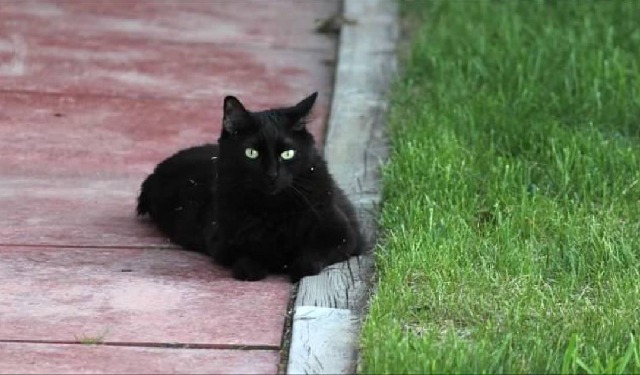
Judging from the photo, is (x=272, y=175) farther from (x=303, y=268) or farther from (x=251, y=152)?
(x=303, y=268)

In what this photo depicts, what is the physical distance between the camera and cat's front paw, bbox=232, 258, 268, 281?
18.5 ft

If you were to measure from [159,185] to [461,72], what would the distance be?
270 centimetres

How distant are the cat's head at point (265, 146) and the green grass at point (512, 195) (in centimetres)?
50

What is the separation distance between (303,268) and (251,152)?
0.50 metres

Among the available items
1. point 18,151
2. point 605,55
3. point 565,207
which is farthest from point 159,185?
point 605,55

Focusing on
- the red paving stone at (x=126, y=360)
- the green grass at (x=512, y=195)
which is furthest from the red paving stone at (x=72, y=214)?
the red paving stone at (x=126, y=360)

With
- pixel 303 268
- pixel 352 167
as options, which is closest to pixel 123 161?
pixel 352 167

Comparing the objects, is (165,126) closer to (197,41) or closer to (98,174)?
(98,174)

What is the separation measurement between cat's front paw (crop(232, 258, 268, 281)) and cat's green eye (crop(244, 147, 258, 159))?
0.40 meters

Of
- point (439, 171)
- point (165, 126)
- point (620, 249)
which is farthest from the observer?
point (165, 126)

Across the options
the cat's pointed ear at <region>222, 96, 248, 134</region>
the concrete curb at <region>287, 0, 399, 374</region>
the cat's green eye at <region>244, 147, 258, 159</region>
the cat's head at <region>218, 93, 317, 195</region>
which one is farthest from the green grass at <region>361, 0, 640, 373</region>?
the cat's pointed ear at <region>222, 96, 248, 134</region>

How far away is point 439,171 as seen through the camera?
6.68 metres

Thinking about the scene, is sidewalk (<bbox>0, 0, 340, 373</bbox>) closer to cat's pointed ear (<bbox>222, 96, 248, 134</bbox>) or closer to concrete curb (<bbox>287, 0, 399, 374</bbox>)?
concrete curb (<bbox>287, 0, 399, 374</bbox>)

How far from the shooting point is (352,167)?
7191 millimetres
